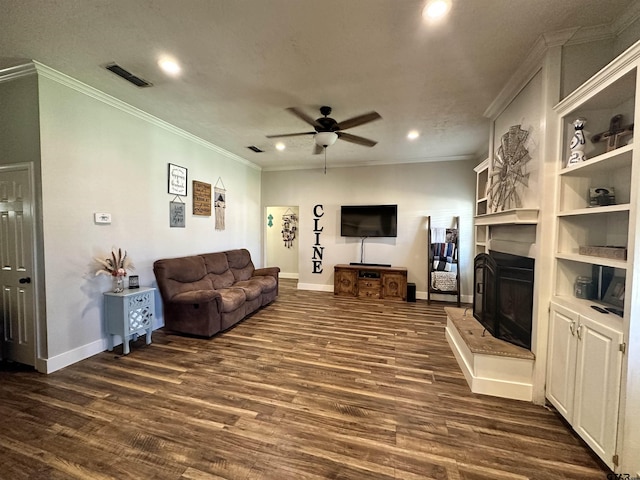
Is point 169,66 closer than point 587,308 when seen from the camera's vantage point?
No

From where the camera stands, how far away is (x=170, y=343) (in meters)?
3.32

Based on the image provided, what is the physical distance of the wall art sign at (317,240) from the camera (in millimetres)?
6164

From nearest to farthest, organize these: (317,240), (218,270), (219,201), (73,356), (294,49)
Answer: (294,49)
(73,356)
(218,270)
(219,201)
(317,240)

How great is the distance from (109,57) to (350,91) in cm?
219

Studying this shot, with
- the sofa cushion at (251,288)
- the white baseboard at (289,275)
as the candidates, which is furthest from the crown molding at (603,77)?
the white baseboard at (289,275)

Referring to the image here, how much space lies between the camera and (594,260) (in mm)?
1717

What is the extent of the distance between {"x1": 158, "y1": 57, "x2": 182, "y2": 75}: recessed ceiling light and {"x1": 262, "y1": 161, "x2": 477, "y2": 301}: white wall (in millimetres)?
3874

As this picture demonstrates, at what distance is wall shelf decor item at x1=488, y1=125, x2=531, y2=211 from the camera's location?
8.09 feet

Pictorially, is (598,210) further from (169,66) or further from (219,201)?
(219,201)

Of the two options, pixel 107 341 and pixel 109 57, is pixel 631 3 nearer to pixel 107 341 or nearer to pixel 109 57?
pixel 109 57

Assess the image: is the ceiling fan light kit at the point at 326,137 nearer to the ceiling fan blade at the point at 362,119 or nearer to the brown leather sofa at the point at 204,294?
the ceiling fan blade at the point at 362,119

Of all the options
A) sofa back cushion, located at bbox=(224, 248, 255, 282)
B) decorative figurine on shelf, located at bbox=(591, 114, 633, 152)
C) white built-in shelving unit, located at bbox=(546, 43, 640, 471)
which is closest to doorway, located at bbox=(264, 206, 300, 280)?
sofa back cushion, located at bbox=(224, 248, 255, 282)

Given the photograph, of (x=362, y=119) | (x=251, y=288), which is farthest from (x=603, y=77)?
(x=251, y=288)

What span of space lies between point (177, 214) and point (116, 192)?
0.97 m
